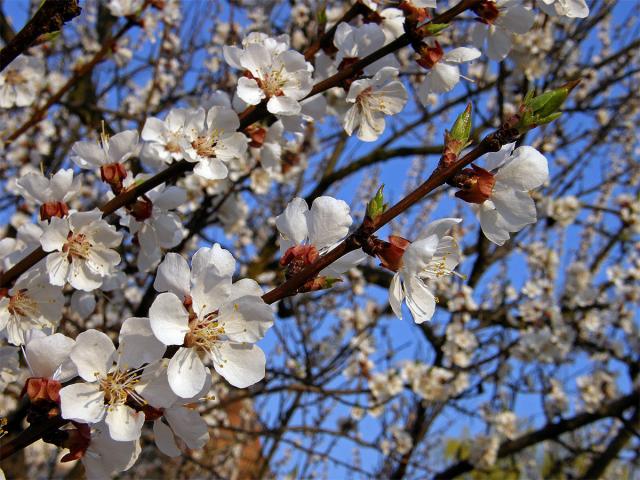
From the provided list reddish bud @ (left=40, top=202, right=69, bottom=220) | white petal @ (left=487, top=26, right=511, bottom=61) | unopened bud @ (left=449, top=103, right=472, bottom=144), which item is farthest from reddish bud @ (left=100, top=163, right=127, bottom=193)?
white petal @ (left=487, top=26, right=511, bottom=61)

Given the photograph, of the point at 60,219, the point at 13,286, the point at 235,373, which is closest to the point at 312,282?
the point at 235,373

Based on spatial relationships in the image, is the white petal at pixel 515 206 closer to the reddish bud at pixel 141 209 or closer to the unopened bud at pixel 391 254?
the unopened bud at pixel 391 254

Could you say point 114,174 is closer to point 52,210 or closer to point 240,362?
point 52,210

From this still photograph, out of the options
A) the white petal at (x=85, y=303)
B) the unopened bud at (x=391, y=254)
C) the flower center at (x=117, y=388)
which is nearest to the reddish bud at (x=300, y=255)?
the unopened bud at (x=391, y=254)

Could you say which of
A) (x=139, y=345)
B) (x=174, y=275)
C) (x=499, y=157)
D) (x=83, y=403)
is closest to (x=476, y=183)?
(x=499, y=157)

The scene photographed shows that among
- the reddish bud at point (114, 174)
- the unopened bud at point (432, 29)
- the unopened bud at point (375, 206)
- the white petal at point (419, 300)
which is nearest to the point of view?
the unopened bud at point (375, 206)

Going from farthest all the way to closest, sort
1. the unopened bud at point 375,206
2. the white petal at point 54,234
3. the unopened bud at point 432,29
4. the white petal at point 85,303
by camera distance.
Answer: the white petal at point 85,303
the unopened bud at point 432,29
the white petal at point 54,234
the unopened bud at point 375,206

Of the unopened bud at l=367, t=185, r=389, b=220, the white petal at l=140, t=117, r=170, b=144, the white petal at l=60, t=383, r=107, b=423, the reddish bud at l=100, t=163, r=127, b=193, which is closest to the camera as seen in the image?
the white petal at l=60, t=383, r=107, b=423

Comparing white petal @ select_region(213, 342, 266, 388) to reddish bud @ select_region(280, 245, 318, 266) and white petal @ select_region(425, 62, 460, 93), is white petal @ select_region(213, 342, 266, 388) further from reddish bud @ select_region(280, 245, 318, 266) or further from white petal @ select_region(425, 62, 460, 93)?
white petal @ select_region(425, 62, 460, 93)
